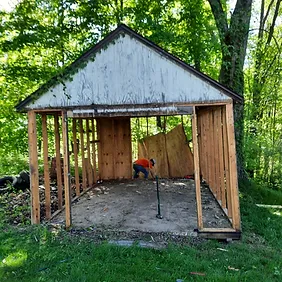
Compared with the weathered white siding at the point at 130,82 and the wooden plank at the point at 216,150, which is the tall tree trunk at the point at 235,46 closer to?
the wooden plank at the point at 216,150

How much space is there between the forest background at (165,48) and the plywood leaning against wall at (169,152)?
86.0 inches

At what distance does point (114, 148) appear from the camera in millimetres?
11219

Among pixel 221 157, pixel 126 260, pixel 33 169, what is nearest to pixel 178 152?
pixel 221 157

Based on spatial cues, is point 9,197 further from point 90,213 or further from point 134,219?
point 134,219

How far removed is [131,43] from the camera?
5758 mm

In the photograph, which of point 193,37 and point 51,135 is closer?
point 193,37

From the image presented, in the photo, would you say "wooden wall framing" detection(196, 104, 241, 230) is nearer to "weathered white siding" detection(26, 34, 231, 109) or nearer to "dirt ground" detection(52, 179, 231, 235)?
"dirt ground" detection(52, 179, 231, 235)

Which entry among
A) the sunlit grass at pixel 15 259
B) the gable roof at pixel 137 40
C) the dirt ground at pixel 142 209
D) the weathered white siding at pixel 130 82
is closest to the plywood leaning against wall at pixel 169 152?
the dirt ground at pixel 142 209

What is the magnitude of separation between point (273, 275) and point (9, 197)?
6.83 m

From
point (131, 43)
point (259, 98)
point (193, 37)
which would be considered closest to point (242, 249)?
point (131, 43)

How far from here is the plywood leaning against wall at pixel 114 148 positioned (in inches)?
441

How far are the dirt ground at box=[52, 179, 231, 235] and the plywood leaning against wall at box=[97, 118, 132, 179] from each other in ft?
4.12

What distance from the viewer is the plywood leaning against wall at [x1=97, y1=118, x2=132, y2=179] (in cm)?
1120

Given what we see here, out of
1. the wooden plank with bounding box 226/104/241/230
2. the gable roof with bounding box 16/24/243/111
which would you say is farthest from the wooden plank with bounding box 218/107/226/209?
the gable roof with bounding box 16/24/243/111
